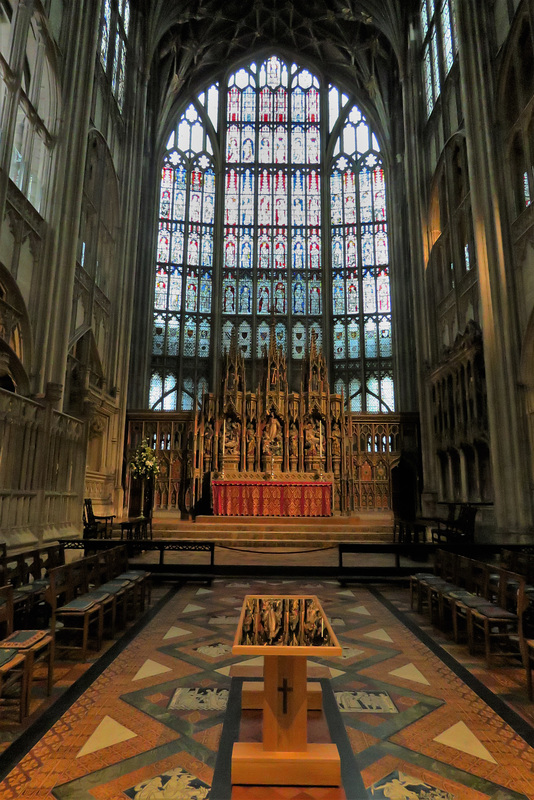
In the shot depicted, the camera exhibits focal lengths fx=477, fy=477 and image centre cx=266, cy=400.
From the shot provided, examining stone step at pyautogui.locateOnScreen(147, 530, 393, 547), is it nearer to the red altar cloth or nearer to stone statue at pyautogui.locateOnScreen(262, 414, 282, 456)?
the red altar cloth

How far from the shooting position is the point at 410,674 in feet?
13.5

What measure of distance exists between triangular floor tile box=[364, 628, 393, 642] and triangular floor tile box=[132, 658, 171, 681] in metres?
2.23

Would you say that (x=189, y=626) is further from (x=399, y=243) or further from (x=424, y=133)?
(x=399, y=243)

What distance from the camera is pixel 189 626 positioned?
17.9ft

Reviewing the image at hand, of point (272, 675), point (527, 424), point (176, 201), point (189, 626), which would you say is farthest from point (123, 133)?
point (272, 675)

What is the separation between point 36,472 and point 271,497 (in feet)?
24.4

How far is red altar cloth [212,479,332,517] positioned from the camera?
14074 millimetres

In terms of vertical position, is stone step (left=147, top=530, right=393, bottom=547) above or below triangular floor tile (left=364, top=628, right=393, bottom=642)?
above

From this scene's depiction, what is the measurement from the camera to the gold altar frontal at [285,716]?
2482mm

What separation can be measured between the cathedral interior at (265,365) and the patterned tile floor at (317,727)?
0.08 ft

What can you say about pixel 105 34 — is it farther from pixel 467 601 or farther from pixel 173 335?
pixel 467 601

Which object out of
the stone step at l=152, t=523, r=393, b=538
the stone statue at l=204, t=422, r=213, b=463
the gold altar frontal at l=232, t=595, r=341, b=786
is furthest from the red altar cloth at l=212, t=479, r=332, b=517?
the gold altar frontal at l=232, t=595, r=341, b=786

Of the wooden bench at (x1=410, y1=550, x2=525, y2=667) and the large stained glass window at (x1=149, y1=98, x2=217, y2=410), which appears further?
the large stained glass window at (x1=149, y1=98, x2=217, y2=410)

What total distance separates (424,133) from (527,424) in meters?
12.6
